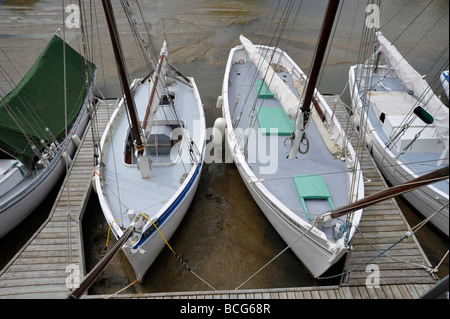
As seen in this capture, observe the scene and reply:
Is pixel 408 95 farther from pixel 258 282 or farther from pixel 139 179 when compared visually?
pixel 139 179

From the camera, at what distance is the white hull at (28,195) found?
26.9 ft

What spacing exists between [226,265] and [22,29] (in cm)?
2408

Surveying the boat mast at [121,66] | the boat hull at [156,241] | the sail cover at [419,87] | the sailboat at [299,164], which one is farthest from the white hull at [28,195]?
the sail cover at [419,87]

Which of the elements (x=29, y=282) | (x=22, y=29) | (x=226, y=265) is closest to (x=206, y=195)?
(x=226, y=265)

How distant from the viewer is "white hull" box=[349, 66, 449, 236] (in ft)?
27.7

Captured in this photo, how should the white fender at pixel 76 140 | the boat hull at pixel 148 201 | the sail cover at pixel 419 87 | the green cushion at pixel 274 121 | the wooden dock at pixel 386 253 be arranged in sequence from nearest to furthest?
the boat hull at pixel 148 201
the wooden dock at pixel 386 253
the sail cover at pixel 419 87
the green cushion at pixel 274 121
the white fender at pixel 76 140

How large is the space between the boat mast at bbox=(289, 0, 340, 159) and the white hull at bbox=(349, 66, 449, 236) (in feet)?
4.95

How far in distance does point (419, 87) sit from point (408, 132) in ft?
6.82

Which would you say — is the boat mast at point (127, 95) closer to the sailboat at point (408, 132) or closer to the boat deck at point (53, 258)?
the boat deck at point (53, 258)

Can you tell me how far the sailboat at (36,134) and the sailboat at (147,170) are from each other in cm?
174

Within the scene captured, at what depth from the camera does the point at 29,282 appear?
22.7ft

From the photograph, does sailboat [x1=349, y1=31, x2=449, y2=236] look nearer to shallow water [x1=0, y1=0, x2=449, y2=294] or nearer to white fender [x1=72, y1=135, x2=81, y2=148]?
shallow water [x1=0, y1=0, x2=449, y2=294]

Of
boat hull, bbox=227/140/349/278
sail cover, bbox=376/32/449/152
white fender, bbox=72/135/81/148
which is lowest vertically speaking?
boat hull, bbox=227/140/349/278

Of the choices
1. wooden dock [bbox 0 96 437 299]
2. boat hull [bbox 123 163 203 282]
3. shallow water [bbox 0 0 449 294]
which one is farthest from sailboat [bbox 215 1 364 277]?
boat hull [bbox 123 163 203 282]
